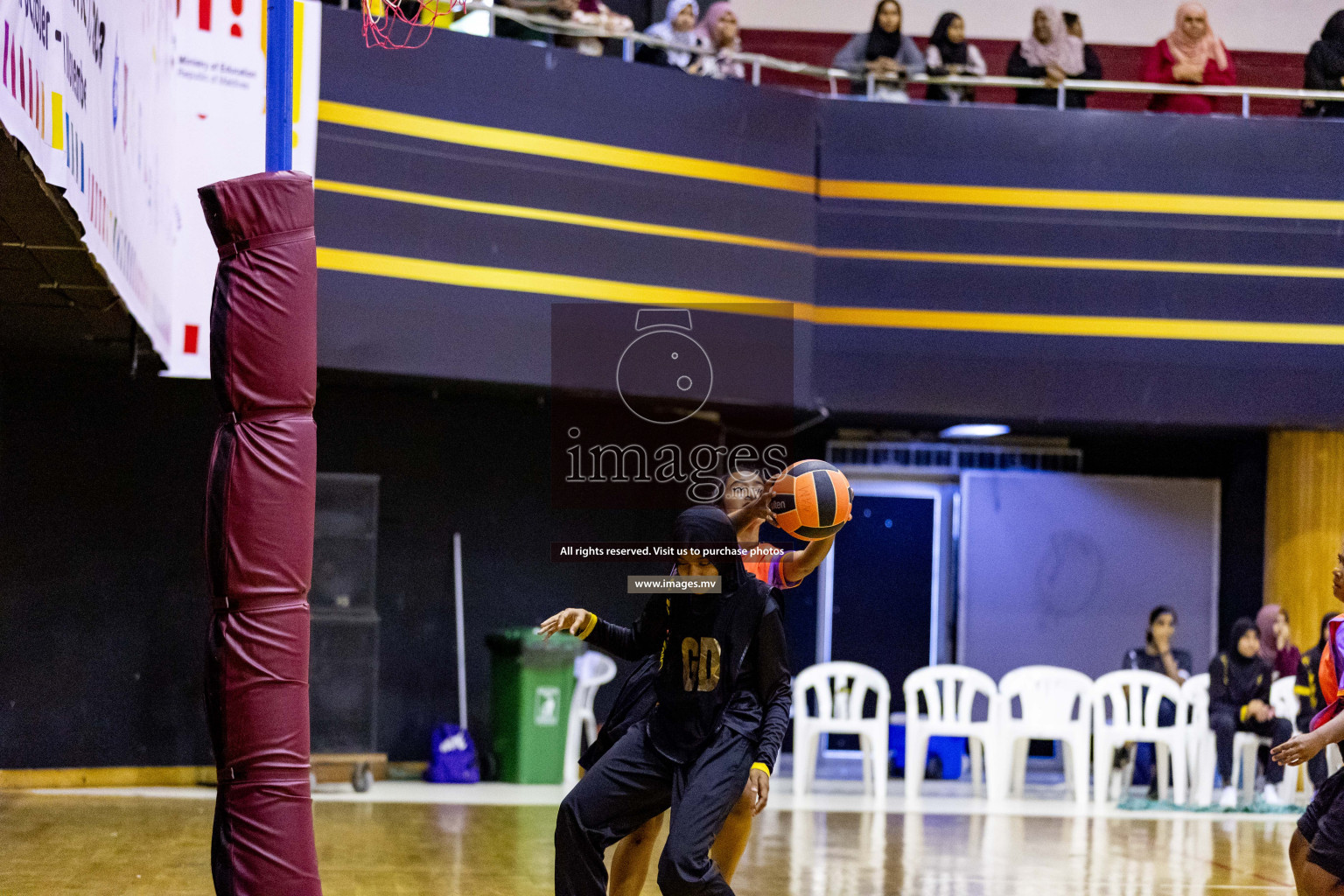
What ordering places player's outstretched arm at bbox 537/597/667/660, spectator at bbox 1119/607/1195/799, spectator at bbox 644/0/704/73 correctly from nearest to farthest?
player's outstretched arm at bbox 537/597/667/660 → spectator at bbox 644/0/704/73 → spectator at bbox 1119/607/1195/799

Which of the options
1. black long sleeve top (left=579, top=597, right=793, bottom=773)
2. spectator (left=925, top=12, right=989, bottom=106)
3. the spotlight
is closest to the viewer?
black long sleeve top (left=579, top=597, right=793, bottom=773)

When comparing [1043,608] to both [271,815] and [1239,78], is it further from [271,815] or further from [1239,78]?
[271,815]

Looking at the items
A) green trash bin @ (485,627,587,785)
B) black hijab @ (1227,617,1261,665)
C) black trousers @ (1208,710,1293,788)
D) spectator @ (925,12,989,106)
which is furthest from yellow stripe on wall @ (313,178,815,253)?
black trousers @ (1208,710,1293,788)

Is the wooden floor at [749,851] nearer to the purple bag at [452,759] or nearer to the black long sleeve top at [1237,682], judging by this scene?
the black long sleeve top at [1237,682]

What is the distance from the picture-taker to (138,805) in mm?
9047

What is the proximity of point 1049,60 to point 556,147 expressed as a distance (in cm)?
419

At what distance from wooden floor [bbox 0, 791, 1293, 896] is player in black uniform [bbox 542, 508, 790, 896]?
2.05 meters

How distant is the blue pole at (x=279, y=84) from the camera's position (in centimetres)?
485

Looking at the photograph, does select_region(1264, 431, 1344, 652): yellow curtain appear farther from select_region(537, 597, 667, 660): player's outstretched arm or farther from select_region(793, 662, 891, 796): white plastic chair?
select_region(537, 597, 667, 660): player's outstretched arm

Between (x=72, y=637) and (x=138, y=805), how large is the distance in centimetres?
158

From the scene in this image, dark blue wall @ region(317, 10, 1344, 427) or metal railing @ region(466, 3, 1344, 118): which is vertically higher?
metal railing @ region(466, 3, 1344, 118)

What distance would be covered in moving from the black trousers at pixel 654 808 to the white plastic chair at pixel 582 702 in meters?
5.98

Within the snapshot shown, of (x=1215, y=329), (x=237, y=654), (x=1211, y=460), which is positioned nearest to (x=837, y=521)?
(x=237, y=654)

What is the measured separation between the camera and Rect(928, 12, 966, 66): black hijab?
11609mm
